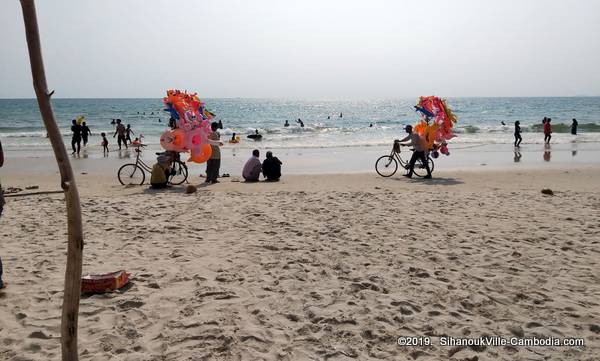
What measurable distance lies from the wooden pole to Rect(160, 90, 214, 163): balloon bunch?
9489mm

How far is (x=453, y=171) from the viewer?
50.8ft

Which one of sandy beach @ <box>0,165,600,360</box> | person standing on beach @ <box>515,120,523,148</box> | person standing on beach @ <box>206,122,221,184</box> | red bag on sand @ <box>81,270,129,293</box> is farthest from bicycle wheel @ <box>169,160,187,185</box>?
person standing on beach @ <box>515,120,523,148</box>

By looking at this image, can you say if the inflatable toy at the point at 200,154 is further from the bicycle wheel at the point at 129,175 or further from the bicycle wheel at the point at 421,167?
Result: the bicycle wheel at the point at 421,167

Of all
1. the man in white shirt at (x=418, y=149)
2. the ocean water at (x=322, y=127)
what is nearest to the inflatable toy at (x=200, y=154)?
the man in white shirt at (x=418, y=149)

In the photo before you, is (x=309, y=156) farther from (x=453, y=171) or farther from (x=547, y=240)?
(x=547, y=240)

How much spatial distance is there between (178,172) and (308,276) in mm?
8396

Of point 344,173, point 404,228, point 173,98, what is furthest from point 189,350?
point 344,173

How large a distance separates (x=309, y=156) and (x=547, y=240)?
47.9 ft

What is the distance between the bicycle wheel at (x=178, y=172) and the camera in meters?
12.2

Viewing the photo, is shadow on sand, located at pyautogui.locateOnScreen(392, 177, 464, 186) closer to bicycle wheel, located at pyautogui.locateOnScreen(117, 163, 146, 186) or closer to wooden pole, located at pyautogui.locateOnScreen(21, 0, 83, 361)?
bicycle wheel, located at pyautogui.locateOnScreen(117, 163, 146, 186)

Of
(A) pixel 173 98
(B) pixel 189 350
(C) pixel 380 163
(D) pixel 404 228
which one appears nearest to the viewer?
(B) pixel 189 350

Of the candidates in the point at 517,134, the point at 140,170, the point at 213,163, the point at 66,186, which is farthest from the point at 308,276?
the point at 517,134

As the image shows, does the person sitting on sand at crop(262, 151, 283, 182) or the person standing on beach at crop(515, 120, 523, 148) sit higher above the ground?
the person standing on beach at crop(515, 120, 523, 148)

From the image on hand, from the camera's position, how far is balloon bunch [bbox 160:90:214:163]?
1186 centimetres
